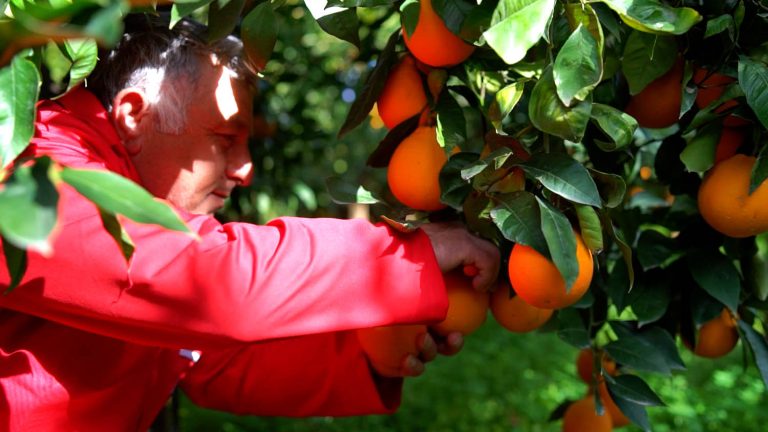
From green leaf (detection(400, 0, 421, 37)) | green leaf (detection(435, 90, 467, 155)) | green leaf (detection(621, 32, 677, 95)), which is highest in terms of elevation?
green leaf (detection(400, 0, 421, 37))

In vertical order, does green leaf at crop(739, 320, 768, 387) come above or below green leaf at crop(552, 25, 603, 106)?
below

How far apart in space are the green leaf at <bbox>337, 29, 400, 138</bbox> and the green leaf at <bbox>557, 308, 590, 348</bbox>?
0.53 metres

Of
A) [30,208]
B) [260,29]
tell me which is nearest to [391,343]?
[260,29]

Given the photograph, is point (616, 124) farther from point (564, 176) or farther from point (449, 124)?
point (449, 124)

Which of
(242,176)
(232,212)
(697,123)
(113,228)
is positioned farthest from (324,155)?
(113,228)

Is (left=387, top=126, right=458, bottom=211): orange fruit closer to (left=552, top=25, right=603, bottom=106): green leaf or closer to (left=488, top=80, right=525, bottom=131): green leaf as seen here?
(left=488, top=80, right=525, bottom=131): green leaf

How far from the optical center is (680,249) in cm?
166

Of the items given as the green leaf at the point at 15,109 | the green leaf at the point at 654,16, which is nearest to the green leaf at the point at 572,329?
the green leaf at the point at 654,16

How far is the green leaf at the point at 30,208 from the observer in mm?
723

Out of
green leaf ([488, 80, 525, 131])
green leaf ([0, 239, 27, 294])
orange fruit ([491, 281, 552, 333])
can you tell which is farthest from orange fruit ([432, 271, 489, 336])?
green leaf ([0, 239, 27, 294])

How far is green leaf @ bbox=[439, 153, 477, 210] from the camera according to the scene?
4.55 feet

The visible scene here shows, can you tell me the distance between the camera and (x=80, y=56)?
135cm

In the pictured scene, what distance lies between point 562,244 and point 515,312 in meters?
0.35

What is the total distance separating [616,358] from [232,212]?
4.88ft
